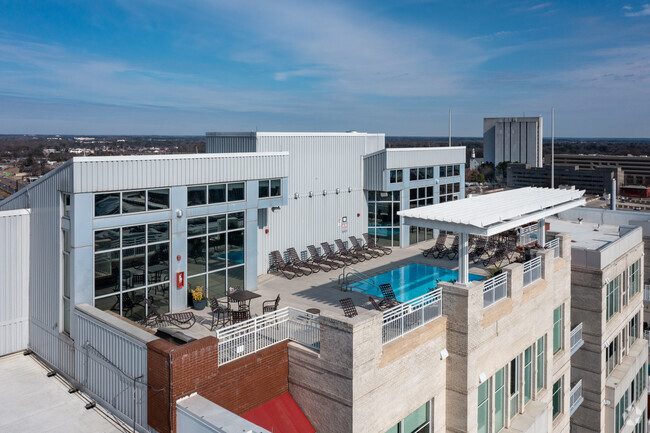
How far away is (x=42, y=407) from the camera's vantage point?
10.7 metres

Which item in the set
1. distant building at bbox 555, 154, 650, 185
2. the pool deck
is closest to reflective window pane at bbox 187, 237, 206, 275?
the pool deck

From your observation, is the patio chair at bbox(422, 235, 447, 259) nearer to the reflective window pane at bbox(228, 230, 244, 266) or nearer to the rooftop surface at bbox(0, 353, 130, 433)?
the reflective window pane at bbox(228, 230, 244, 266)

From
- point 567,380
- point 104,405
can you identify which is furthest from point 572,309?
point 104,405

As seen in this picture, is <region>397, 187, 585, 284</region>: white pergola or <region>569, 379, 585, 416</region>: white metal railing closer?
<region>397, 187, 585, 284</region>: white pergola

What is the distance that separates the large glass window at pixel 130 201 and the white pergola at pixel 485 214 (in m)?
6.45

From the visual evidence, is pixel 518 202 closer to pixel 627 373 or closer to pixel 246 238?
pixel 246 238

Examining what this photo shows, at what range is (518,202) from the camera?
16344 millimetres

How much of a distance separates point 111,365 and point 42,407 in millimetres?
1610

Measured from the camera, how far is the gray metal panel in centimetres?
980

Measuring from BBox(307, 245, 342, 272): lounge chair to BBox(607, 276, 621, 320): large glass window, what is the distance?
1011 centimetres

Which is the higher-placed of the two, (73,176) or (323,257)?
(73,176)

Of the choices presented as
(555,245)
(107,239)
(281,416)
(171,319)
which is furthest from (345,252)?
(281,416)

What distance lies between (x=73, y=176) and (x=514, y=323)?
1127 centimetres

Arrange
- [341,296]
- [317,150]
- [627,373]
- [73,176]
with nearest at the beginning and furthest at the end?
[73,176], [341,296], [627,373], [317,150]
